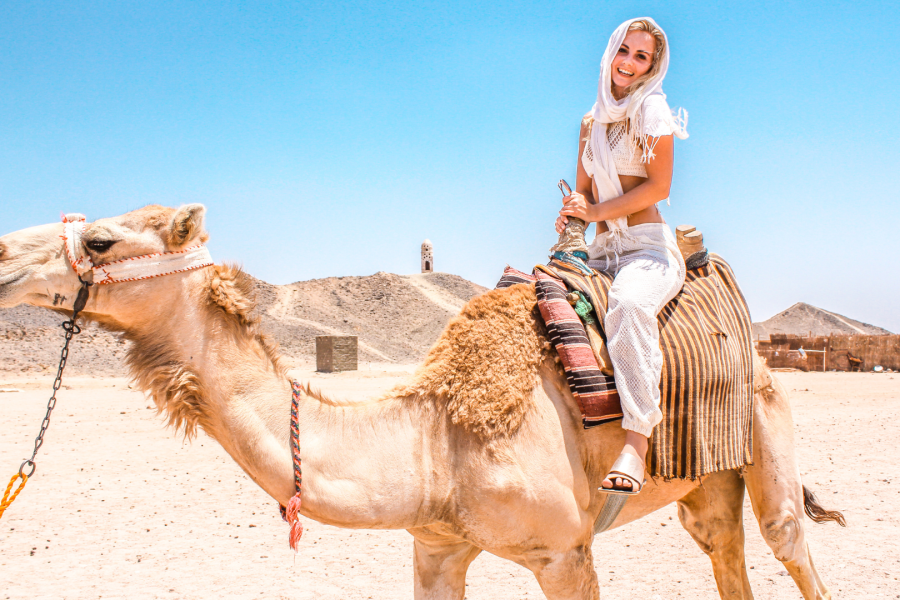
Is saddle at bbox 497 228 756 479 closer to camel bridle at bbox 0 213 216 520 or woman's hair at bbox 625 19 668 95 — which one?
woman's hair at bbox 625 19 668 95

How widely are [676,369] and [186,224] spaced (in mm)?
2346

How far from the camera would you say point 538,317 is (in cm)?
341

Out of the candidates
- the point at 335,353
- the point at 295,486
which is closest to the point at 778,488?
the point at 295,486

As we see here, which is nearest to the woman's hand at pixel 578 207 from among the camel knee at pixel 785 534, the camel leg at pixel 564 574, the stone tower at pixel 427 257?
the camel leg at pixel 564 574

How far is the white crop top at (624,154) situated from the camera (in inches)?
141

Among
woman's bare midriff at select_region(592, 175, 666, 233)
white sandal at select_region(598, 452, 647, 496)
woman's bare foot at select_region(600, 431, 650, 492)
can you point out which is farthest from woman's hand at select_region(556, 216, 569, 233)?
white sandal at select_region(598, 452, 647, 496)

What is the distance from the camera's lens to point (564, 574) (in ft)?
9.71

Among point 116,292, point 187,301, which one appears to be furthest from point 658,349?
point 116,292

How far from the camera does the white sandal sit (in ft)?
9.60

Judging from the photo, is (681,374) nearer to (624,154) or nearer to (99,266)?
(624,154)

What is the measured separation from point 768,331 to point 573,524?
6247 cm

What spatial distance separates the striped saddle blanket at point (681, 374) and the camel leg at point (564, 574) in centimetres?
58

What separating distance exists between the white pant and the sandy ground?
1350 mm

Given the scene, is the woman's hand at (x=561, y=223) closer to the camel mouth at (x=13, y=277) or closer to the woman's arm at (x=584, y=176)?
the woman's arm at (x=584, y=176)
